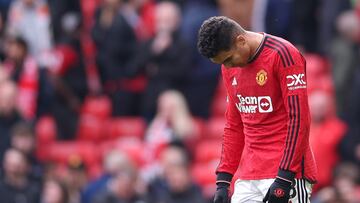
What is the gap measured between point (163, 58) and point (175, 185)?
6.98 feet

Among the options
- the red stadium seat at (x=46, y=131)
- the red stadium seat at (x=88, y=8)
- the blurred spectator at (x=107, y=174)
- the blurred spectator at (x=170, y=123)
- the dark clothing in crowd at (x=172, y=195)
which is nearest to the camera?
the dark clothing in crowd at (x=172, y=195)

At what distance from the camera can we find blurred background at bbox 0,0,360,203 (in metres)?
11.5

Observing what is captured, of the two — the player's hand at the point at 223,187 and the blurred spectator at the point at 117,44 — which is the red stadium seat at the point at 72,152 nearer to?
the blurred spectator at the point at 117,44

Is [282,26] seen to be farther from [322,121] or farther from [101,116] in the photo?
[101,116]

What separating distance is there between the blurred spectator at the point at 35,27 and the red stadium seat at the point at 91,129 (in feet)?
3.22

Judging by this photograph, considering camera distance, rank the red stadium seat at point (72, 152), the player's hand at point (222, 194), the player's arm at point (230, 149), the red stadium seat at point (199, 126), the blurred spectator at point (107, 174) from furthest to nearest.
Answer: the red stadium seat at point (72, 152) → the red stadium seat at point (199, 126) → the blurred spectator at point (107, 174) → the player's arm at point (230, 149) → the player's hand at point (222, 194)

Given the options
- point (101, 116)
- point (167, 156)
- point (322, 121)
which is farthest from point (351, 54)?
point (101, 116)

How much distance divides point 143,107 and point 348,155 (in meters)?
2.89

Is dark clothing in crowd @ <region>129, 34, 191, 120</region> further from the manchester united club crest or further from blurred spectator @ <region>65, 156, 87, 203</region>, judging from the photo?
the manchester united club crest

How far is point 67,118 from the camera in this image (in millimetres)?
13805

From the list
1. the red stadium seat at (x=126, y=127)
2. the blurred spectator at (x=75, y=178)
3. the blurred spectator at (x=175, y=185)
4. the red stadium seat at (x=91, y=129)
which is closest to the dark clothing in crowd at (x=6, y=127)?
the blurred spectator at (x=75, y=178)

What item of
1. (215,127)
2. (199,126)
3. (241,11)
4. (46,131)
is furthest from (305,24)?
(46,131)

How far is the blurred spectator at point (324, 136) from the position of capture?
11.2 metres

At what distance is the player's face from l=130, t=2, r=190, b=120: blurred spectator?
598 centimetres
